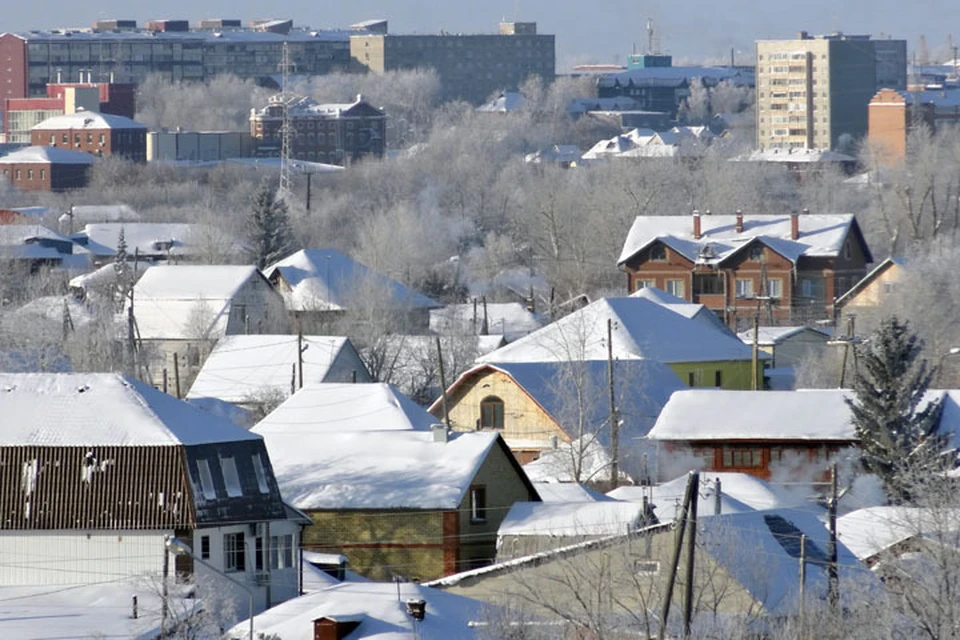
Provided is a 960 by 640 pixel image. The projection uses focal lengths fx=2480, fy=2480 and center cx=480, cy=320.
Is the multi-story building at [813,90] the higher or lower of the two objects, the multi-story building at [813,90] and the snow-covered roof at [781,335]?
the higher

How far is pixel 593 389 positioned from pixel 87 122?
245ft

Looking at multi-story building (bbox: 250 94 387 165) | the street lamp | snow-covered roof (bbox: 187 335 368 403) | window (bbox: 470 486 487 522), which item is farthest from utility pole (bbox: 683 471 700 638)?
multi-story building (bbox: 250 94 387 165)

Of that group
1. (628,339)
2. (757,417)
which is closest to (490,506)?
(757,417)

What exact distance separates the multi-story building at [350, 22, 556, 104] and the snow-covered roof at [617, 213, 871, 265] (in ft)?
311

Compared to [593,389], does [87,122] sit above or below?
above

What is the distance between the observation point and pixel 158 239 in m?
73.0

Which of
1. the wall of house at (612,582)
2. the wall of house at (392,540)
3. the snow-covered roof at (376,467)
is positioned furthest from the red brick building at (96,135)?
the wall of house at (612,582)

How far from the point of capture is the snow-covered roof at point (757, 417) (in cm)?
3397

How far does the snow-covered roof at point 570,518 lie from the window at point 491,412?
33.9 feet

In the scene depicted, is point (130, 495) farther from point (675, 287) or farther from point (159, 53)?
point (159, 53)

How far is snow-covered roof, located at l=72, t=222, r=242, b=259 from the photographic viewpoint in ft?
225

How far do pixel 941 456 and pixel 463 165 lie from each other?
239 feet

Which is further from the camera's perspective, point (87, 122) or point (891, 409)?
point (87, 122)

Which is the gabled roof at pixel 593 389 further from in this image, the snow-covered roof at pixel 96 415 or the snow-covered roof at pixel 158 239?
the snow-covered roof at pixel 158 239
